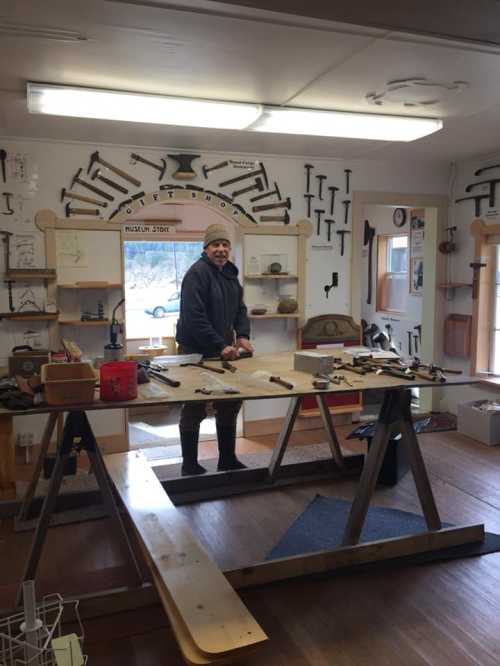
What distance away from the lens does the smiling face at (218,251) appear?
4160 millimetres

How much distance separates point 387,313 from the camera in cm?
788

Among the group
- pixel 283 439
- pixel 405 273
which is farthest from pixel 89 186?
pixel 405 273

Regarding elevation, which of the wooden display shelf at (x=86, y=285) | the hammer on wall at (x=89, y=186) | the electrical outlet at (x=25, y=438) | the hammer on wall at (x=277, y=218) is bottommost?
the electrical outlet at (x=25, y=438)

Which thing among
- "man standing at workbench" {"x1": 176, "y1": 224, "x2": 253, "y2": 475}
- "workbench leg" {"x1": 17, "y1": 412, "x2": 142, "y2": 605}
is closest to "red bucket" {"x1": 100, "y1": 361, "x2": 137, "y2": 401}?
"workbench leg" {"x1": 17, "y1": 412, "x2": 142, "y2": 605}

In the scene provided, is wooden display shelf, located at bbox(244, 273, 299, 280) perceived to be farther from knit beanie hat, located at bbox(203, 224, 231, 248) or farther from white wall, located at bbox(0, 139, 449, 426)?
knit beanie hat, located at bbox(203, 224, 231, 248)

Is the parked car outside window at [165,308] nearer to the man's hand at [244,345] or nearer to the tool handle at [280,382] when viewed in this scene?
the man's hand at [244,345]

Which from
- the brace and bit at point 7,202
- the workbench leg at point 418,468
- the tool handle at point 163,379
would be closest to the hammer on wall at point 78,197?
the brace and bit at point 7,202

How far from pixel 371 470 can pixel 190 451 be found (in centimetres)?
159

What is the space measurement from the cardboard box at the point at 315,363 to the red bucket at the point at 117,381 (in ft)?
3.66

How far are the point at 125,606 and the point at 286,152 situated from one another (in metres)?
4.04

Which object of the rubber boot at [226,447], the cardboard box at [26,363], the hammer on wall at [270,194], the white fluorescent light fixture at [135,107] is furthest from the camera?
the hammer on wall at [270,194]

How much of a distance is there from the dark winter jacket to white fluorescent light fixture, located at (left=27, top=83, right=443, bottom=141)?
0.99 meters

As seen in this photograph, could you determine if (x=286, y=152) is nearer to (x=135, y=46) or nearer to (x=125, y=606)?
(x=135, y=46)

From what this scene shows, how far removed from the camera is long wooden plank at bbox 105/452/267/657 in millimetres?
1887
